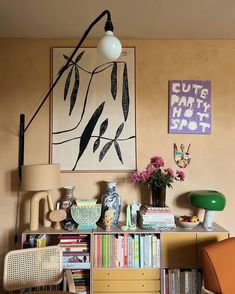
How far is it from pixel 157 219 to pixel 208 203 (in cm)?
45

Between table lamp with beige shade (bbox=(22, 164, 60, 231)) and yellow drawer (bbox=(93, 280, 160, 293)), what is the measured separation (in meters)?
0.67

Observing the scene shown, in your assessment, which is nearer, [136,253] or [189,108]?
[136,253]

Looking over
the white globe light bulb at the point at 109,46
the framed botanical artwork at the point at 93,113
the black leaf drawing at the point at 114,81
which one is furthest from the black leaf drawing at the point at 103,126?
the white globe light bulb at the point at 109,46

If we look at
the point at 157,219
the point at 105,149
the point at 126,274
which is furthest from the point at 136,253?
the point at 105,149

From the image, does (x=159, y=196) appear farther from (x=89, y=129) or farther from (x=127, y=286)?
(x=89, y=129)

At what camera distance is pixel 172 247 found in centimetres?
230

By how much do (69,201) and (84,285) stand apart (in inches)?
28.1

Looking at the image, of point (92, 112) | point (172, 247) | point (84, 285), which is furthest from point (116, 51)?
point (84, 285)

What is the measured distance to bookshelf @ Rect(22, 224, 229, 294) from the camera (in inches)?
89.5

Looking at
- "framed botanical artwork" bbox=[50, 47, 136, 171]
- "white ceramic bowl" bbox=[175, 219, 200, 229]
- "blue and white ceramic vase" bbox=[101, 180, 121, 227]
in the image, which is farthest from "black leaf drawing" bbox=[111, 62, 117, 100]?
"white ceramic bowl" bbox=[175, 219, 200, 229]

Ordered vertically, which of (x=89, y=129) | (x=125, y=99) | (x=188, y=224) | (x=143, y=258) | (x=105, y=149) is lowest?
(x=143, y=258)

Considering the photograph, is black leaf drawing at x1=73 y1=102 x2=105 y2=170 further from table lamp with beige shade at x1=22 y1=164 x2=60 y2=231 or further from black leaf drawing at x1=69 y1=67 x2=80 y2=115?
table lamp with beige shade at x1=22 y1=164 x2=60 y2=231

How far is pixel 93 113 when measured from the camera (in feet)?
8.70

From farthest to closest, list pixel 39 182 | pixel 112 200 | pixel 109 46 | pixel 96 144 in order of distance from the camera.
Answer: pixel 96 144, pixel 112 200, pixel 39 182, pixel 109 46
